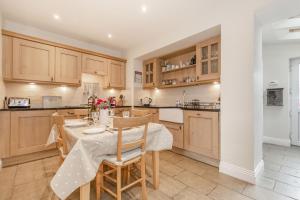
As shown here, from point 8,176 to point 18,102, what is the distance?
125cm

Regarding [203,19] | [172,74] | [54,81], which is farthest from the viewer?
[172,74]

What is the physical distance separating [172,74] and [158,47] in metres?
0.87

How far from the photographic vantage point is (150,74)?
4195 millimetres

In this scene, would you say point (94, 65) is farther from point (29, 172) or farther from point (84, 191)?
point (84, 191)

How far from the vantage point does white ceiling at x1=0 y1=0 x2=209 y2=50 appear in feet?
7.59

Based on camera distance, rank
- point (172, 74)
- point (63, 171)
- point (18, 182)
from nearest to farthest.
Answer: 1. point (63, 171)
2. point (18, 182)
3. point (172, 74)

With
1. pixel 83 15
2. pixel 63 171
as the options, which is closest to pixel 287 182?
pixel 63 171

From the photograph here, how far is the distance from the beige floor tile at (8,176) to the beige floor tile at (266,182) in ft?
10.4

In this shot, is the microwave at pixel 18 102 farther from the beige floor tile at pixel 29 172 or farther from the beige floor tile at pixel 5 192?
the beige floor tile at pixel 5 192

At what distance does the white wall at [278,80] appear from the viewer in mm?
3652

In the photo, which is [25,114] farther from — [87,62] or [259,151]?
[259,151]

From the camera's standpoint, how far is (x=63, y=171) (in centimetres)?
116

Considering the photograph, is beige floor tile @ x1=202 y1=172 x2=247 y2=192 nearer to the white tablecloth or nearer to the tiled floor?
the tiled floor

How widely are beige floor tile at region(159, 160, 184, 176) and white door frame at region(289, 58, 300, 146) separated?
10.7 feet
